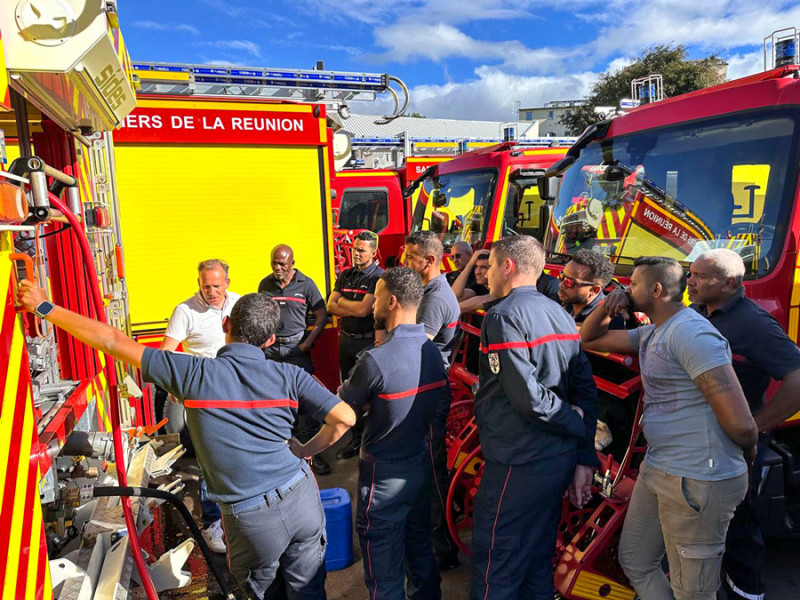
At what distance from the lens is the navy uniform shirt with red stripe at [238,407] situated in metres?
2.16

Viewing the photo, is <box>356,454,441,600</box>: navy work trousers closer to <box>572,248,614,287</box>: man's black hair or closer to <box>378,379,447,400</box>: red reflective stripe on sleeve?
<box>378,379,447,400</box>: red reflective stripe on sleeve

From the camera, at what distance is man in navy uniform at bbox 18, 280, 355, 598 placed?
2164 millimetres

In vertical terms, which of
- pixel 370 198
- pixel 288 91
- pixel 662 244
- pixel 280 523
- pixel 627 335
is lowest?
pixel 280 523

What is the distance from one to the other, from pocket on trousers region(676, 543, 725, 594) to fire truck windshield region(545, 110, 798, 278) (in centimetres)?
147

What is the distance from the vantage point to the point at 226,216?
16.5ft

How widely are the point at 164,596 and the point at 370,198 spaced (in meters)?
7.54

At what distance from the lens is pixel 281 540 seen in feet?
7.64

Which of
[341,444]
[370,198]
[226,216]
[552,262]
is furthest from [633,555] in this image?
[370,198]

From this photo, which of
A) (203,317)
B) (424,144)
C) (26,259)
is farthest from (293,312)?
(424,144)

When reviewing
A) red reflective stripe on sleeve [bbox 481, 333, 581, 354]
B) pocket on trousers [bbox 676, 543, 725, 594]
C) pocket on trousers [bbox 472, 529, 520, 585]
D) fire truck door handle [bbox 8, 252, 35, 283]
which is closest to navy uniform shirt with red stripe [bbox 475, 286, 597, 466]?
red reflective stripe on sleeve [bbox 481, 333, 581, 354]

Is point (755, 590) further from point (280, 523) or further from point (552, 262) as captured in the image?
point (552, 262)

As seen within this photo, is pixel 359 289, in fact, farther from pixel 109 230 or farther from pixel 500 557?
pixel 500 557

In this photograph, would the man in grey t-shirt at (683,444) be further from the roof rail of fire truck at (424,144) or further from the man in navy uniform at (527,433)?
the roof rail of fire truck at (424,144)

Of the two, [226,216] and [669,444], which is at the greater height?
[226,216]
